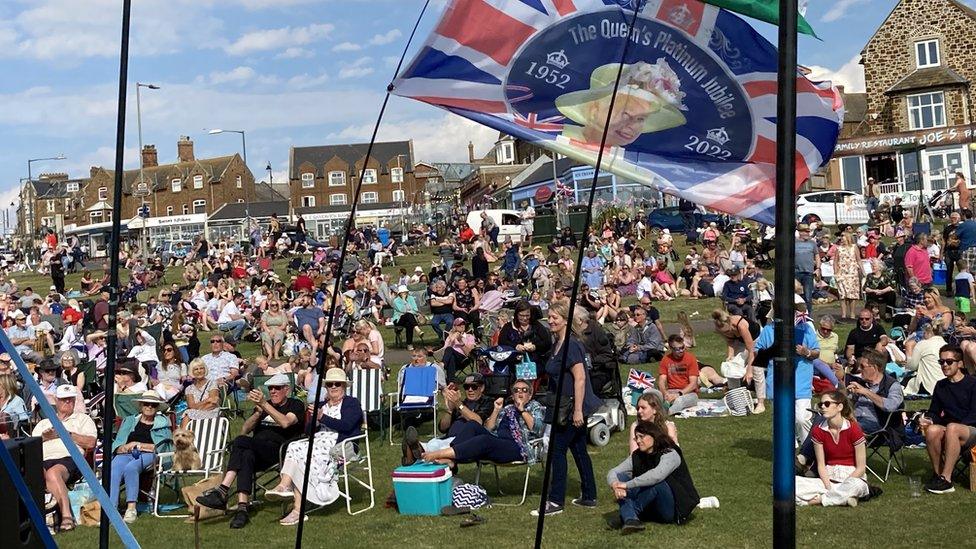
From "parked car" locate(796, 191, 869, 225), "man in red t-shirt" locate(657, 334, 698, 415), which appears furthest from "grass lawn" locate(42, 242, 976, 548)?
"parked car" locate(796, 191, 869, 225)

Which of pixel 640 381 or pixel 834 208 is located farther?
pixel 834 208

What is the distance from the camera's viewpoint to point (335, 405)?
1121 centimetres

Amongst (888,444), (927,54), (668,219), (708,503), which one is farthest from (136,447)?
(927,54)

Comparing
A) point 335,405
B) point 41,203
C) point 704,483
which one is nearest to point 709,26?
point 704,483

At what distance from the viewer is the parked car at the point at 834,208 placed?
38.4 meters

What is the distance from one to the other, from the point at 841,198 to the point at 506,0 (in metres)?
33.7

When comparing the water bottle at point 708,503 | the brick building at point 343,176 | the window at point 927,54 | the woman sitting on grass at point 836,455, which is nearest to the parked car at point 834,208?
the window at point 927,54

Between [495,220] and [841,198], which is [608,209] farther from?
[841,198]

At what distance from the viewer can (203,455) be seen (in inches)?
455

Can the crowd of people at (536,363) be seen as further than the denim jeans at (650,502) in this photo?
Yes

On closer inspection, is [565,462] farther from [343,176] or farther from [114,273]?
[343,176]

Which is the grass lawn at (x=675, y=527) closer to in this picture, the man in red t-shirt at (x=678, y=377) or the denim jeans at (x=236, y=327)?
the man in red t-shirt at (x=678, y=377)

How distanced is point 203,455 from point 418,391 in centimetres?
258

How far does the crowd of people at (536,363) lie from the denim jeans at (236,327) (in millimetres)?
46
